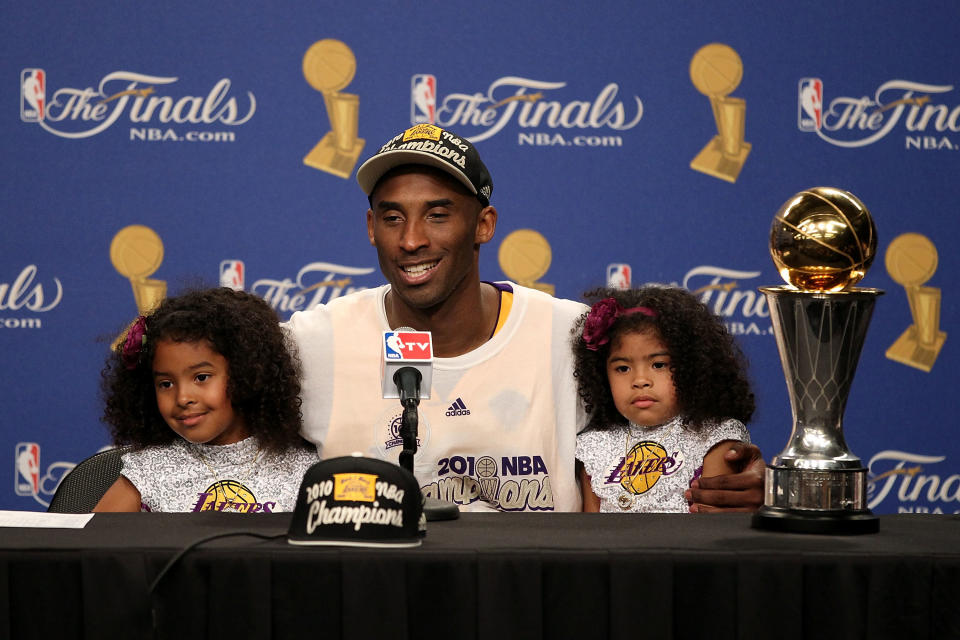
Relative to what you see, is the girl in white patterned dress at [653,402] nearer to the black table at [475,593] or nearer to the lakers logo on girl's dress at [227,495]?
the lakers logo on girl's dress at [227,495]

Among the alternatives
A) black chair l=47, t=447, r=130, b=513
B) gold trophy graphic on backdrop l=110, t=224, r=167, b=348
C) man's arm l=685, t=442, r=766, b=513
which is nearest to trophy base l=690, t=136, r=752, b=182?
man's arm l=685, t=442, r=766, b=513

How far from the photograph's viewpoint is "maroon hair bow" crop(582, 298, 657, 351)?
2.27 meters

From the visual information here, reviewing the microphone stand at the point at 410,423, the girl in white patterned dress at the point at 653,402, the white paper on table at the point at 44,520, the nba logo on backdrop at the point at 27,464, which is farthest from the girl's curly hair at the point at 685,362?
the nba logo on backdrop at the point at 27,464

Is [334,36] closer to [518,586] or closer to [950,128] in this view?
[950,128]

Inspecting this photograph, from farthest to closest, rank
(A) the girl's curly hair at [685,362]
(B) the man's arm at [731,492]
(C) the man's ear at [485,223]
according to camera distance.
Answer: (C) the man's ear at [485,223], (A) the girl's curly hair at [685,362], (B) the man's arm at [731,492]

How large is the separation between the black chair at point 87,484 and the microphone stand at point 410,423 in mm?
984

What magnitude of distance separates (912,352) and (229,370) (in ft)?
7.03

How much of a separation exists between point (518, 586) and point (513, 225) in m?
2.15

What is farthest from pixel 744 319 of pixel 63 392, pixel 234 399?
pixel 63 392

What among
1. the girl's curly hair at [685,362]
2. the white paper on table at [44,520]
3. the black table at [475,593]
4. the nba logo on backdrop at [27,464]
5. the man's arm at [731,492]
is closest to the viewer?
the black table at [475,593]

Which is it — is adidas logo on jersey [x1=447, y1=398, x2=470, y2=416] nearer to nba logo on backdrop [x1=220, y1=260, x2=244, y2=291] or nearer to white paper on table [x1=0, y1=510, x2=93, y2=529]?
white paper on table [x1=0, y1=510, x2=93, y2=529]

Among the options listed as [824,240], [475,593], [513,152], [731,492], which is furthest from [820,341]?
[513,152]

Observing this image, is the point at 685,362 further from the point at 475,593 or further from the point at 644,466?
the point at 475,593

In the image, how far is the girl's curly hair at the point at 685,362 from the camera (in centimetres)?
226
